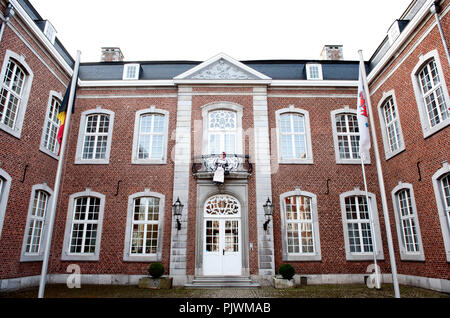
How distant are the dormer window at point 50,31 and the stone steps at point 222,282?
1015 centimetres

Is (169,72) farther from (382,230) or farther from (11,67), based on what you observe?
(382,230)

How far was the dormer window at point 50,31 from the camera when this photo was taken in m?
10.1

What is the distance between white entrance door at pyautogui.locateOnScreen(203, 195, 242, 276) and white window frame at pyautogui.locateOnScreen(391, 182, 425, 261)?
18.5 feet

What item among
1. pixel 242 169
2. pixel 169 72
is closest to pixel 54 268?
pixel 242 169

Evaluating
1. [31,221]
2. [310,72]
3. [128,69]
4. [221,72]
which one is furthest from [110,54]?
[310,72]

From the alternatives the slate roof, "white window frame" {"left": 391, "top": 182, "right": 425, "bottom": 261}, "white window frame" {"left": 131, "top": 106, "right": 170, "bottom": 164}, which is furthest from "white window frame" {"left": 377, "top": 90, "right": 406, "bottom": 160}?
"white window frame" {"left": 131, "top": 106, "right": 170, "bottom": 164}

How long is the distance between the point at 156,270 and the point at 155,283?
43 cm

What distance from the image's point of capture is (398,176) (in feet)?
32.5

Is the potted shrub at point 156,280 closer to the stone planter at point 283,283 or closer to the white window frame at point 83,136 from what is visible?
the stone planter at point 283,283

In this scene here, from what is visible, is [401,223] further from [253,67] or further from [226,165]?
[253,67]

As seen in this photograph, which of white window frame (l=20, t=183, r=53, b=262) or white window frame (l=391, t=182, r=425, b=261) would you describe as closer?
white window frame (l=391, t=182, r=425, b=261)

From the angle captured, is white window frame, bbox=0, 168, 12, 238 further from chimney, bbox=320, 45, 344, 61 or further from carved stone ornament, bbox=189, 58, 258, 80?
chimney, bbox=320, 45, 344, 61

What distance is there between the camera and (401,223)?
9898mm

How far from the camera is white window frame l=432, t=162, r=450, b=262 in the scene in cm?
777
